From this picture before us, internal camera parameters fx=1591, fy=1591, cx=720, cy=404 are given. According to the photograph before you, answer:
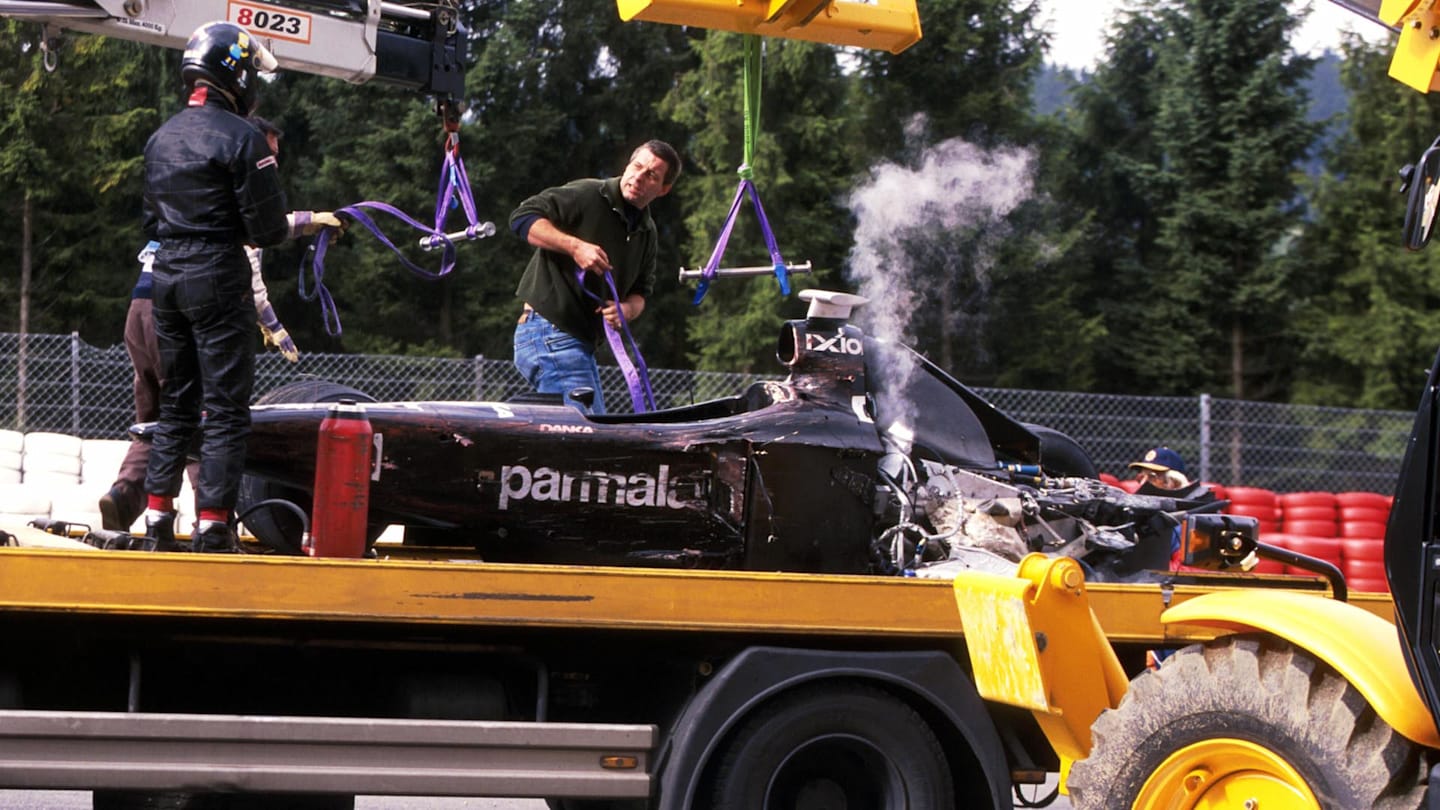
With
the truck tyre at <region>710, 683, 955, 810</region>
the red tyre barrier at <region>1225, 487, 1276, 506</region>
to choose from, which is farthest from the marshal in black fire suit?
the red tyre barrier at <region>1225, 487, 1276, 506</region>

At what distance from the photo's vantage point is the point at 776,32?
20.6 ft

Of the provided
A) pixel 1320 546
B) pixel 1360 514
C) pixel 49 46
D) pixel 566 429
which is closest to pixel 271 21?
pixel 49 46

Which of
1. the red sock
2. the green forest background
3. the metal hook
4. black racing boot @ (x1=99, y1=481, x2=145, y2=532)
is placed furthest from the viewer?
the green forest background

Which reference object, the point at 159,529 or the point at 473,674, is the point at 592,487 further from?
the point at 159,529

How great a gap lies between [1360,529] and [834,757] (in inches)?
401

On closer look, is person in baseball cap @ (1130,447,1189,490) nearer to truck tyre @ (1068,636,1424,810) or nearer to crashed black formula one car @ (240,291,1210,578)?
crashed black formula one car @ (240,291,1210,578)

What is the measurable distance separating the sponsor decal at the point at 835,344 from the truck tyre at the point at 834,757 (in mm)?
1500

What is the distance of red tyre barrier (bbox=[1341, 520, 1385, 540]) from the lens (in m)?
13.4

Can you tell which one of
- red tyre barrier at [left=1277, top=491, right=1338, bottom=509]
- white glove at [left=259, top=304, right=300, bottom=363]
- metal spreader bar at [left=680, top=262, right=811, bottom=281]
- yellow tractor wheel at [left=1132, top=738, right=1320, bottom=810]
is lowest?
red tyre barrier at [left=1277, top=491, right=1338, bottom=509]

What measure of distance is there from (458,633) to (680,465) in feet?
3.67

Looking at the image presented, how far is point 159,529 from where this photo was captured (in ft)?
16.2

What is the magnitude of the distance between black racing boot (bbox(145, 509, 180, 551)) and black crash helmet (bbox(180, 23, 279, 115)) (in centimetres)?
133

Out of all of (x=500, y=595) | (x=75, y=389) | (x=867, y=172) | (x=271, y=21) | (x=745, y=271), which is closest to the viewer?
(x=500, y=595)

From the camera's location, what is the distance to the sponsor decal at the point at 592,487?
5.20 metres
